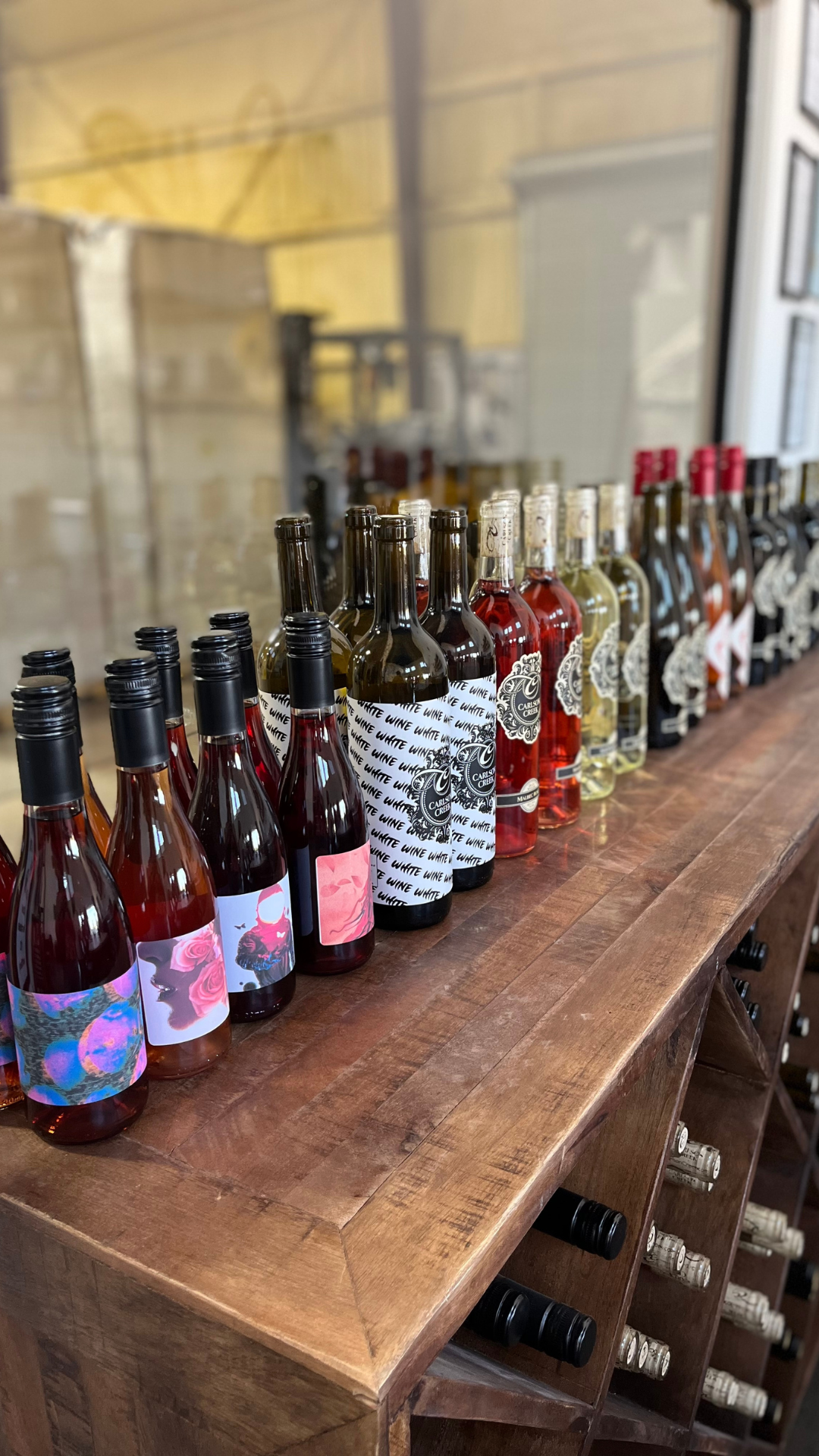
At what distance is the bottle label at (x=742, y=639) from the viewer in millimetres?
1488

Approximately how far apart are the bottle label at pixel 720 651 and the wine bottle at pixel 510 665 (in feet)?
1.79

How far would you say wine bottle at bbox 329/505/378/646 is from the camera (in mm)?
843

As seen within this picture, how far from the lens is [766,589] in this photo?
1569 millimetres

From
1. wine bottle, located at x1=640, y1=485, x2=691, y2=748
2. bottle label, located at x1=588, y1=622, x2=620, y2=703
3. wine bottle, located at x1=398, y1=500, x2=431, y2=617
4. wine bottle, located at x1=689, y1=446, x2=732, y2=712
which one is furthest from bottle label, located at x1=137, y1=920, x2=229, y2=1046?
wine bottle, located at x1=689, y1=446, x2=732, y2=712

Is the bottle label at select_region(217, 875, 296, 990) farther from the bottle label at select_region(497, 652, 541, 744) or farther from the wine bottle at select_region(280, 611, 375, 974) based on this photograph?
the bottle label at select_region(497, 652, 541, 744)

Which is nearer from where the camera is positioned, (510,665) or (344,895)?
(344,895)

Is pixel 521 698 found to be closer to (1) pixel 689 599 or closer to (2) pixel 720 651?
(1) pixel 689 599

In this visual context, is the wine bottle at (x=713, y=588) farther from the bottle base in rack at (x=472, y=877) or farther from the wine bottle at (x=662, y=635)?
the bottle base in rack at (x=472, y=877)

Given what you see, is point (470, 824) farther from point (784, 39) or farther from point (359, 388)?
point (359, 388)

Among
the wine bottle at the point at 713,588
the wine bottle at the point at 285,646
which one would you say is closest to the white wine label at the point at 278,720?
the wine bottle at the point at 285,646

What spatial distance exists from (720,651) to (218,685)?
Result: 950 mm

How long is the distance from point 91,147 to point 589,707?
2.79 meters

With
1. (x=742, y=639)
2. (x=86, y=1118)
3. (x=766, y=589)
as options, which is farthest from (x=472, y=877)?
(x=766, y=589)

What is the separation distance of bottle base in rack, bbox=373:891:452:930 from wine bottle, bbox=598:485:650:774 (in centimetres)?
43
